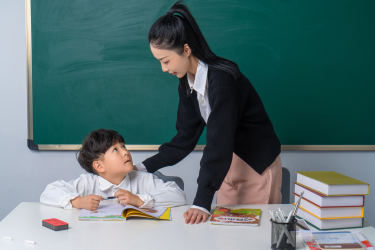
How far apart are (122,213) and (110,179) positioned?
15.7 inches

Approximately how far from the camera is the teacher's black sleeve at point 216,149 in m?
1.16

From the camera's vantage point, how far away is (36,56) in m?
2.24

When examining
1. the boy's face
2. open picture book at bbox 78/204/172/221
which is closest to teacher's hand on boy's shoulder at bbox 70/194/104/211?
open picture book at bbox 78/204/172/221

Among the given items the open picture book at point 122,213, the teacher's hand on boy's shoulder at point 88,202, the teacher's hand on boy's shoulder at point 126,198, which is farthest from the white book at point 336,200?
the teacher's hand on boy's shoulder at point 88,202

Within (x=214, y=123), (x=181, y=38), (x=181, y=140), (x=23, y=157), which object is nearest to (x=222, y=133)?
(x=214, y=123)

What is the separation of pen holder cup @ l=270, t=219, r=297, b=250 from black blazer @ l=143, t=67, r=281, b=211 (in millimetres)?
309

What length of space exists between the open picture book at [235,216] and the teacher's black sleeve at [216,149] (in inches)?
2.2

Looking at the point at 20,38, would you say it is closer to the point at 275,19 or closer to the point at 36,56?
the point at 36,56

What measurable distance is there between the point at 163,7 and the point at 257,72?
0.79m

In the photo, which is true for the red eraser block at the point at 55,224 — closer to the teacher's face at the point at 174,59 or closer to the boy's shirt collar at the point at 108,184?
the boy's shirt collar at the point at 108,184

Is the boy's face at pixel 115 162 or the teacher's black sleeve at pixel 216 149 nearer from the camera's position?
the teacher's black sleeve at pixel 216 149

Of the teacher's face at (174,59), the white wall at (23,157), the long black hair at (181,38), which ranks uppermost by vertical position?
the long black hair at (181,38)

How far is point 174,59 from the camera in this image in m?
1.25

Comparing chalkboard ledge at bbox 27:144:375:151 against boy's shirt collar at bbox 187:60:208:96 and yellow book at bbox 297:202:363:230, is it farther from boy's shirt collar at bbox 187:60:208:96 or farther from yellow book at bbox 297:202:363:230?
yellow book at bbox 297:202:363:230
